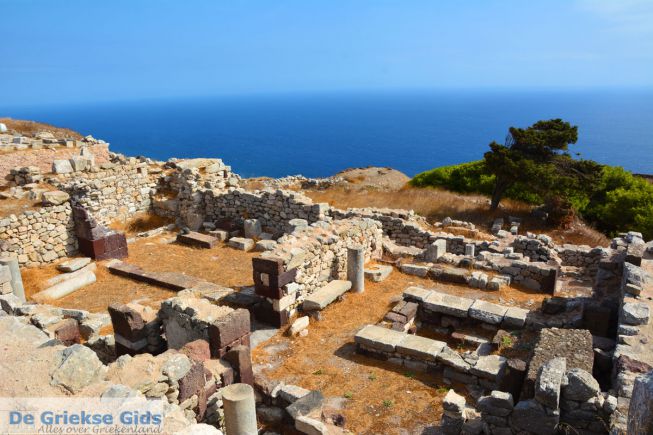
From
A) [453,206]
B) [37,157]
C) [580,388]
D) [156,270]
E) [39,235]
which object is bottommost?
[453,206]

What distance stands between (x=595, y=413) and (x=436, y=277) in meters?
7.72

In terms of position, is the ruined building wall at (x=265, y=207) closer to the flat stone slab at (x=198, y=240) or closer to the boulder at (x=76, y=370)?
the flat stone slab at (x=198, y=240)

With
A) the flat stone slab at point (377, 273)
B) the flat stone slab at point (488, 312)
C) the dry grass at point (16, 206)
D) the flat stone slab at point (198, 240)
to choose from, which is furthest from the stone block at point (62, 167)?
the flat stone slab at point (488, 312)

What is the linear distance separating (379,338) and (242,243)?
8546mm

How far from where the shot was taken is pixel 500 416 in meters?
6.62

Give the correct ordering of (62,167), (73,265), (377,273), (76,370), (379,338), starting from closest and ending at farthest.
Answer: (76,370) → (379,338) → (377,273) → (73,265) → (62,167)

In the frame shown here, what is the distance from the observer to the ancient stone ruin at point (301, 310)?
6.57m

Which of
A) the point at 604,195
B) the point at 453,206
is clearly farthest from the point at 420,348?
the point at 604,195

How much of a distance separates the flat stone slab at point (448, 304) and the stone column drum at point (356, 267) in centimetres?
207

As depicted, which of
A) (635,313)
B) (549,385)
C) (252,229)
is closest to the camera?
(549,385)

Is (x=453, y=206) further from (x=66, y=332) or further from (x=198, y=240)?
(x=66, y=332)

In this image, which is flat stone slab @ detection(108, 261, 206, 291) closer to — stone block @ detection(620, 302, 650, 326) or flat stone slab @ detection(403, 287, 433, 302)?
flat stone slab @ detection(403, 287, 433, 302)

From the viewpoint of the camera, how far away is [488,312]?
35.5 feet

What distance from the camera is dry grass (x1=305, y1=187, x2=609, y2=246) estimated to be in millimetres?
20844
